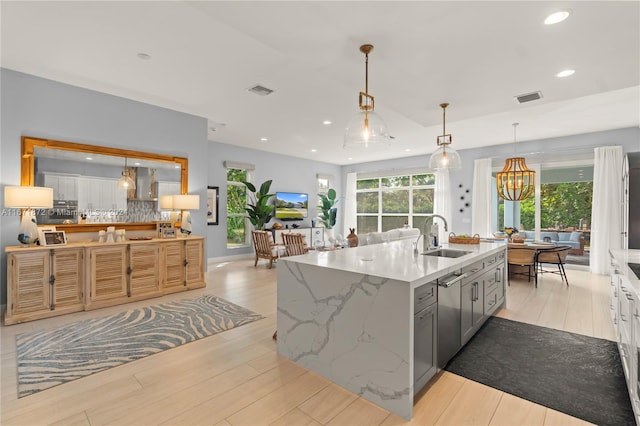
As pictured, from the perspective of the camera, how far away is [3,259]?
3584mm

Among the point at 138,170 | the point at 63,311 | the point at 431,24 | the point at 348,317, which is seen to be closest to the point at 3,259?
the point at 63,311

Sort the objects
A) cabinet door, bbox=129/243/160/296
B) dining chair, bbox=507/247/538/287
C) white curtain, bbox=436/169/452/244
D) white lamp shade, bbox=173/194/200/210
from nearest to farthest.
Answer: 1. cabinet door, bbox=129/243/160/296
2. white lamp shade, bbox=173/194/200/210
3. dining chair, bbox=507/247/538/287
4. white curtain, bbox=436/169/452/244

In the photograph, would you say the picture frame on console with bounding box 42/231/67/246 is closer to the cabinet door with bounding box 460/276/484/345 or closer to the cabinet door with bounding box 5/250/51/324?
the cabinet door with bounding box 5/250/51/324

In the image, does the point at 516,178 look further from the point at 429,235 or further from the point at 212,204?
the point at 212,204

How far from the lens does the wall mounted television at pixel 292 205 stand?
852 cm

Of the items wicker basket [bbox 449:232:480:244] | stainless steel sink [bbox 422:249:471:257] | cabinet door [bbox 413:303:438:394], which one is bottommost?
cabinet door [bbox 413:303:438:394]

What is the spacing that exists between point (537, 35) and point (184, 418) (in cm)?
357

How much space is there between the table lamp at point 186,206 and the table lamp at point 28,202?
150 centimetres

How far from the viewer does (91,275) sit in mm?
3818

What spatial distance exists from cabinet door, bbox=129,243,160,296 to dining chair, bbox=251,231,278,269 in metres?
2.44

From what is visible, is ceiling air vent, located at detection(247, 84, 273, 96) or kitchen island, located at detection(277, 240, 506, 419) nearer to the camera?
kitchen island, located at detection(277, 240, 506, 419)

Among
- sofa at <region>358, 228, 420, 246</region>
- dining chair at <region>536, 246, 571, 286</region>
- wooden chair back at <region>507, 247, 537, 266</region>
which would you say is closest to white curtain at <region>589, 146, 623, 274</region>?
dining chair at <region>536, 246, 571, 286</region>

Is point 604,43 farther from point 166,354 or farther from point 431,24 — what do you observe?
point 166,354

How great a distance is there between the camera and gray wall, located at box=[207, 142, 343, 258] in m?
7.26
